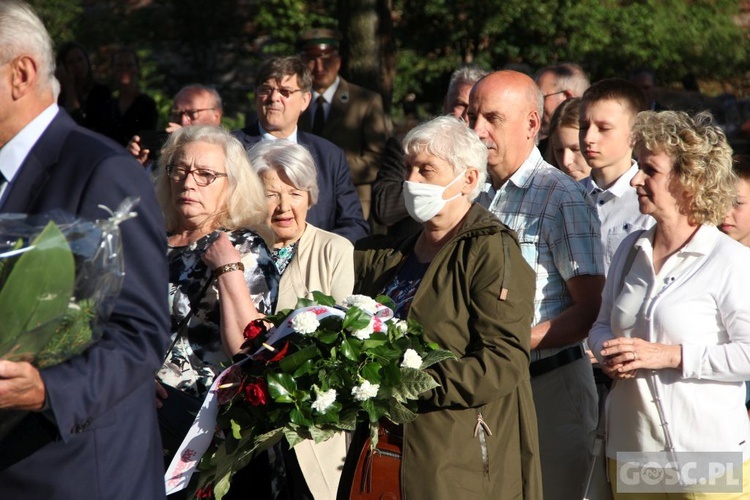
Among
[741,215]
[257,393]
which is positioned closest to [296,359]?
[257,393]

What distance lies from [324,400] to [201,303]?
2.97ft

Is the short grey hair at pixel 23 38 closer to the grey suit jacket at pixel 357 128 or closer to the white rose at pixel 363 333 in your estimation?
the white rose at pixel 363 333

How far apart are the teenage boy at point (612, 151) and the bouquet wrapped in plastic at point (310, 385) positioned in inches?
71.2

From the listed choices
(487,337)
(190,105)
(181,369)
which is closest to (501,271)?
(487,337)

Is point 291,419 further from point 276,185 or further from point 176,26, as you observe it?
point 176,26

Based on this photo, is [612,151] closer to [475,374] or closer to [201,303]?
[475,374]

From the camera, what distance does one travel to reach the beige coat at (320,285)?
4.47 m

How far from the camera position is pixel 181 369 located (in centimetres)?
429

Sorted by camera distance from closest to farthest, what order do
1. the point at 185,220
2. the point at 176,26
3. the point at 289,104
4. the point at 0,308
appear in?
the point at 0,308, the point at 185,220, the point at 289,104, the point at 176,26

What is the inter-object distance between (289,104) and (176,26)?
9.49 m

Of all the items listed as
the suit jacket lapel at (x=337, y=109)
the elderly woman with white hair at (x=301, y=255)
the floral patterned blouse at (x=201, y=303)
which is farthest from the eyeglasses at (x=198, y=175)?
the suit jacket lapel at (x=337, y=109)

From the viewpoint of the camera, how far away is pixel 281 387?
3.76 metres

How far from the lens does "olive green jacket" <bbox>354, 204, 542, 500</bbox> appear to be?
3.96 metres

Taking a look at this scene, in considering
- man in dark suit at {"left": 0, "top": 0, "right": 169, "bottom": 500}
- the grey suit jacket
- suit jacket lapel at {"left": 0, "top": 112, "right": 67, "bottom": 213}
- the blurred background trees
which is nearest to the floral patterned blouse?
man in dark suit at {"left": 0, "top": 0, "right": 169, "bottom": 500}
